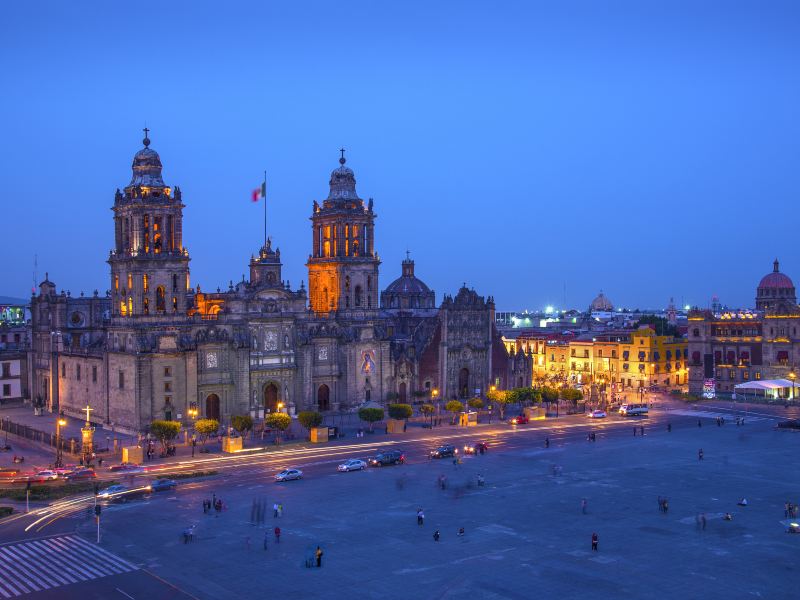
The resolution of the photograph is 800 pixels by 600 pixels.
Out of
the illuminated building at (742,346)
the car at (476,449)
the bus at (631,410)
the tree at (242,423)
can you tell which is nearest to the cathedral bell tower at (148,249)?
the tree at (242,423)

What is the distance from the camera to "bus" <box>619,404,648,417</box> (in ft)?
372

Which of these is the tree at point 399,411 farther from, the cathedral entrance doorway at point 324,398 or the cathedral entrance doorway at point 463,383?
the cathedral entrance doorway at point 463,383

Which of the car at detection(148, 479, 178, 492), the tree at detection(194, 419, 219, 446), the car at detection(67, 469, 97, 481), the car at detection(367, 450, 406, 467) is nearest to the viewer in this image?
the car at detection(148, 479, 178, 492)

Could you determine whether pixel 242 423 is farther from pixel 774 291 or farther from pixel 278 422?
pixel 774 291

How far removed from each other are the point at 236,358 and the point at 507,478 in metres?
39.6

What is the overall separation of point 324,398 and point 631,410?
35785 millimetres

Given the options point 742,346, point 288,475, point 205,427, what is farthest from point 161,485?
point 742,346

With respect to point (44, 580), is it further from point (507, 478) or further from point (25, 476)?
point (507, 478)

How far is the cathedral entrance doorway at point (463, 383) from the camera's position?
4934 inches

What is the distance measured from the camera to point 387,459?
3152 inches

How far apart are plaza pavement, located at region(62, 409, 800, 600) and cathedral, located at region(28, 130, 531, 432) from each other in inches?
1091

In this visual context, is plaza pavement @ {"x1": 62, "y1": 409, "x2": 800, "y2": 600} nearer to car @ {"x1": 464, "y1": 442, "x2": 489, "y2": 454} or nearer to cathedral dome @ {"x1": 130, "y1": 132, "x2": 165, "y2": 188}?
car @ {"x1": 464, "y1": 442, "x2": 489, "y2": 454}

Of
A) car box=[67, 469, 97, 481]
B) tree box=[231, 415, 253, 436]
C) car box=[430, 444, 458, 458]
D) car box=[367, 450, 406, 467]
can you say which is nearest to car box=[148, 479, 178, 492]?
car box=[67, 469, 97, 481]

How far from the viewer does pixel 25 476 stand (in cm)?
7469
